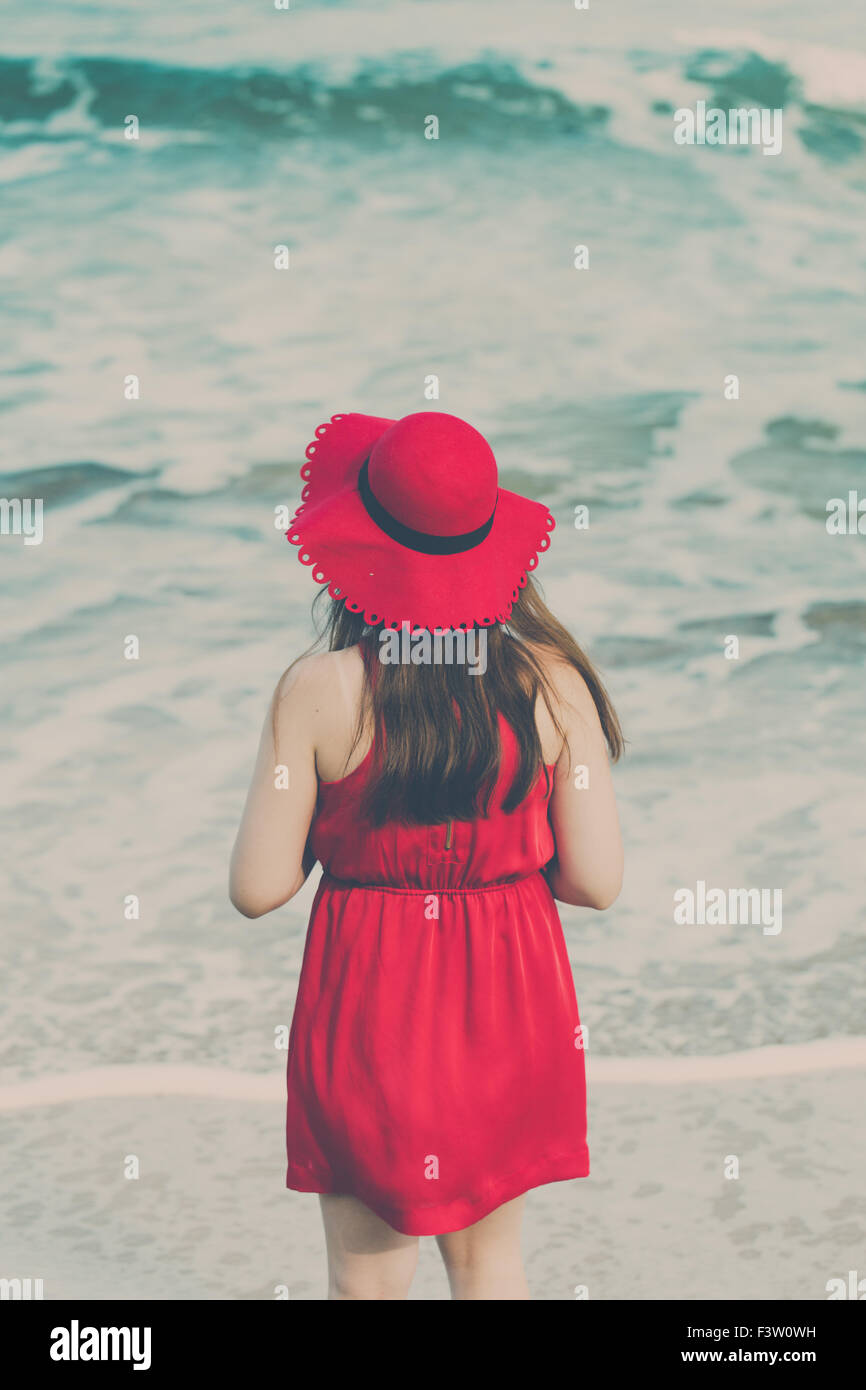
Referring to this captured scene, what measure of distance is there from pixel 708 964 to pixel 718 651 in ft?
11.3

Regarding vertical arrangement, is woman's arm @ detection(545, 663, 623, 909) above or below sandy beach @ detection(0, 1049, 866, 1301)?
above

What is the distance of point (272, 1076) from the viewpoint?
3379mm

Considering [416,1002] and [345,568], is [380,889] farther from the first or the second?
[345,568]

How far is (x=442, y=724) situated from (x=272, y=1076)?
2067 mm

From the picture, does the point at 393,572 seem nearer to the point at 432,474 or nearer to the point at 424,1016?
the point at 432,474

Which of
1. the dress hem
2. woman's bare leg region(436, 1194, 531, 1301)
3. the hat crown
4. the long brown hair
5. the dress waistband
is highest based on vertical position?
the hat crown

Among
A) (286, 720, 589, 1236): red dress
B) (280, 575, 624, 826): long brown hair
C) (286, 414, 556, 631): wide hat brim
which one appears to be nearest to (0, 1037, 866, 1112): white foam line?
(286, 720, 589, 1236): red dress

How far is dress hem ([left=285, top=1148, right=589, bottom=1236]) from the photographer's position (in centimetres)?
164

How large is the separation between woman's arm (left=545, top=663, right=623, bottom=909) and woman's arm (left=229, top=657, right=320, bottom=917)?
0.31 metres

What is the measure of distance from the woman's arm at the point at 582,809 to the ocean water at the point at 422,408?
6.31 ft

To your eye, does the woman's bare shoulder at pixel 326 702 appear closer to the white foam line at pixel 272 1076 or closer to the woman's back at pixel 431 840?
the woman's back at pixel 431 840

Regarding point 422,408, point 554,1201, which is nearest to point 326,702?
point 554,1201

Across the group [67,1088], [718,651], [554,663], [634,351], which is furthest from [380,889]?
[634,351]

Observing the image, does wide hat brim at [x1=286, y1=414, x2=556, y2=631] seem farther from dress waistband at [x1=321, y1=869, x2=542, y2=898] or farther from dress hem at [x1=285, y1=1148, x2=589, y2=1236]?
dress hem at [x1=285, y1=1148, x2=589, y2=1236]
